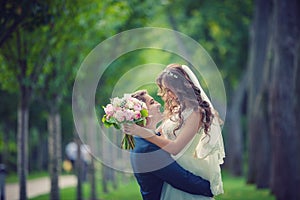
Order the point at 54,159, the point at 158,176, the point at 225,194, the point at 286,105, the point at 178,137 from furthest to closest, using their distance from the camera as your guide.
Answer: the point at 225,194
the point at 54,159
the point at 286,105
the point at 158,176
the point at 178,137

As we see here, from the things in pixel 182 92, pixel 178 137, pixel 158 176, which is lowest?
pixel 158 176

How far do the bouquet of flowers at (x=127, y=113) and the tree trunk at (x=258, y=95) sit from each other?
1574cm

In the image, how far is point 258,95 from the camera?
904 inches

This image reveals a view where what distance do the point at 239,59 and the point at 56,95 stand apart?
16.4 metres

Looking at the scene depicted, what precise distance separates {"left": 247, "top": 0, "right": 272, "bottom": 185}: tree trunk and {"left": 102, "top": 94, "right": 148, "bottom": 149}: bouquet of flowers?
15741 millimetres

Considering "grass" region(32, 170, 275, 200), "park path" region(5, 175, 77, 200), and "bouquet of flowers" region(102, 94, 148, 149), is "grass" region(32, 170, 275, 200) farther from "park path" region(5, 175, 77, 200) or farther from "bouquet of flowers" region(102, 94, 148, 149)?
"bouquet of flowers" region(102, 94, 148, 149)

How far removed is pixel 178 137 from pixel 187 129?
0.10 metres

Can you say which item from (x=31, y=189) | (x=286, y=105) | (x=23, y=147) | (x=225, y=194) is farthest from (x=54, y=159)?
(x=31, y=189)

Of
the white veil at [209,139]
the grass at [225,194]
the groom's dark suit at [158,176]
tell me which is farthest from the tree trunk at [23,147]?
the white veil at [209,139]

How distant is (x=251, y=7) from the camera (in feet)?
102

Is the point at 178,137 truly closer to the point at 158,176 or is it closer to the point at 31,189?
the point at 158,176

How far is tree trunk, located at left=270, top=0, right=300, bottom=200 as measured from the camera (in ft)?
52.2

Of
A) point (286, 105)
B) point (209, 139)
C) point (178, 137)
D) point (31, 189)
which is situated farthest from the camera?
point (31, 189)

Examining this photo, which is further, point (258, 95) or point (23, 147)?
point (258, 95)
